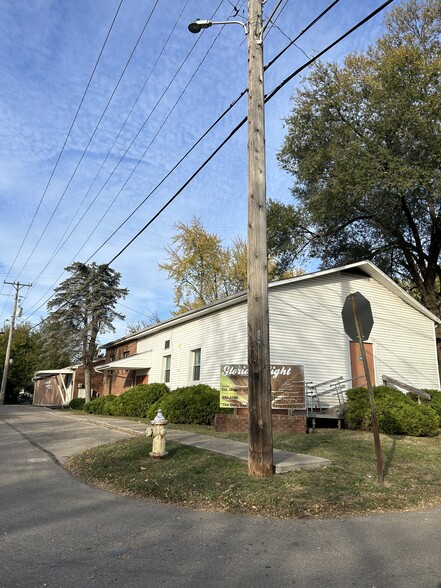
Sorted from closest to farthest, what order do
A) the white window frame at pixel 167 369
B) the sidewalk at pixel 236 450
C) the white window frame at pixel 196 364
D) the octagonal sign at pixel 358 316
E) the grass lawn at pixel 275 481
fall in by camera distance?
1. the grass lawn at pixel 275 481
2. the octagonal sign at pixel 358 316
3. the sidewalk at pixel 236 450
4. the white window frame at pixel 196 364
5. the white window frame at pixel 167 369

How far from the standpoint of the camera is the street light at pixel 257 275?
7074 millimetres

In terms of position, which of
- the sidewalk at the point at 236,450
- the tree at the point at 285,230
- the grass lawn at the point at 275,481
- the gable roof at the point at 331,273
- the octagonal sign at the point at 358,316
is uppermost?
the tree at the point at 285,230

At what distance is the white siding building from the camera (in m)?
16.6

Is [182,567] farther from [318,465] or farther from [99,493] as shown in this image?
[318,465]

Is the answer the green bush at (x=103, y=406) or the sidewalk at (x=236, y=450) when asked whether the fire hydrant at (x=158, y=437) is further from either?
the green bush at (x=103, y=406)

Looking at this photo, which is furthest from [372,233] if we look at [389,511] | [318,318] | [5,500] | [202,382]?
[5,500]

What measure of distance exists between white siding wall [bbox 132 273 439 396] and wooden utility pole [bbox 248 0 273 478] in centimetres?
874

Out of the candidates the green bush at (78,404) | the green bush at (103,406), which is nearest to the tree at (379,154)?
the green bush at (103,406)

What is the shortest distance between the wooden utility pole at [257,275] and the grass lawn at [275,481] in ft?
1.67

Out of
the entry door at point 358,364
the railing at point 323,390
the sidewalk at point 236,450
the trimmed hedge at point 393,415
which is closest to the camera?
the sidewalk at point 236,450

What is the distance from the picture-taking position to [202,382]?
1878cm

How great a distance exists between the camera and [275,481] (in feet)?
22.3

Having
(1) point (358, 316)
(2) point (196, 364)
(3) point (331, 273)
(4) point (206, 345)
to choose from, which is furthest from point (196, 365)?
(1) point (358, 316)

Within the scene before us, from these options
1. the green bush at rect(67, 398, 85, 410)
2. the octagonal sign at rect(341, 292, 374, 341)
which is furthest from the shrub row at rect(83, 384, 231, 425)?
the green bush at rect(67, 398, 85, 410)
